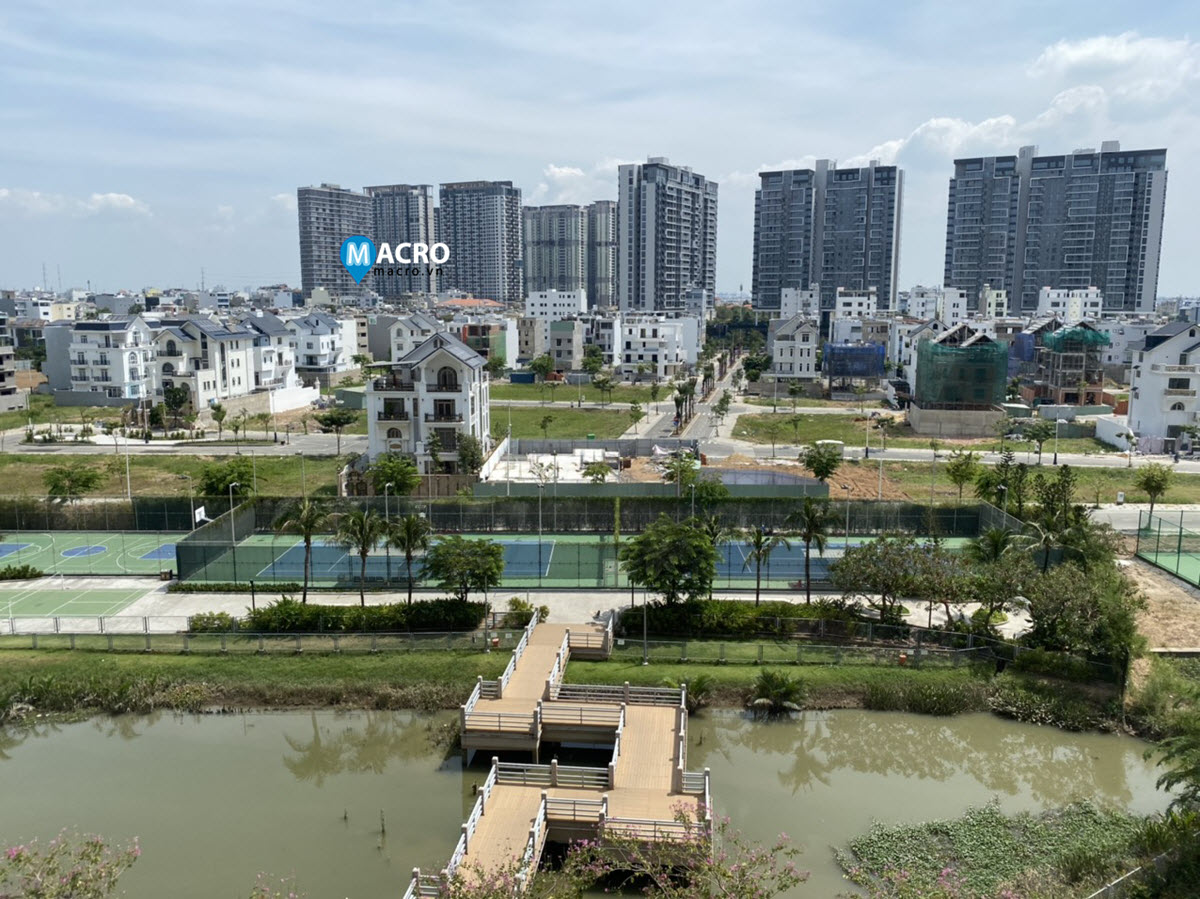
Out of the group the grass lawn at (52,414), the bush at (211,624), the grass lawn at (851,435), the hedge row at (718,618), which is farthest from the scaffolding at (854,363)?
the bush at (211,624)

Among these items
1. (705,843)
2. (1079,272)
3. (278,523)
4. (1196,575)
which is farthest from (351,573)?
(1079,272)

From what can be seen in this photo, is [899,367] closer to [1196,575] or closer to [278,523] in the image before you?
[1196,575]

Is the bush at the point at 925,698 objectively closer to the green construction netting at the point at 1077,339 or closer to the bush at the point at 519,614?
the bush at the point at 519,614

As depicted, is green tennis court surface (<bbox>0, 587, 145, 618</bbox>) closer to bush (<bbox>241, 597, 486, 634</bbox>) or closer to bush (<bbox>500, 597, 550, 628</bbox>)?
bush (<bbox>241, 597, 486, 634</bbox>)

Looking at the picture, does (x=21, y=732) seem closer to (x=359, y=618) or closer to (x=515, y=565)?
(x=359, y=618)

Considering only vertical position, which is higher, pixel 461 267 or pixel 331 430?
pixel 461 267

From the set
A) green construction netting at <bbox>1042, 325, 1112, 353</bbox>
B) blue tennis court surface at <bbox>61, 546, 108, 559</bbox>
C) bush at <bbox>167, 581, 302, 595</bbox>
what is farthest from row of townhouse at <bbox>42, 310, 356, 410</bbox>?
green construction netting at <bbox>1042, 325, 1112, 353</bbox>
